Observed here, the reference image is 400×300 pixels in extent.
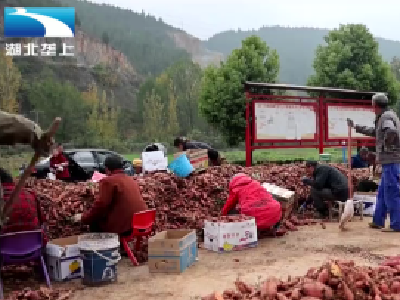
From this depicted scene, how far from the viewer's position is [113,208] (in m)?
6.04

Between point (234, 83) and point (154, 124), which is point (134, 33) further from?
point (234, 83)

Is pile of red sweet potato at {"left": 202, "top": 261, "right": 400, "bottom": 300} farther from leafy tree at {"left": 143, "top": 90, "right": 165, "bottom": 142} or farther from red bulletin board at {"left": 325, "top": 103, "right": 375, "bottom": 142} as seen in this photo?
A: leafy tree at {"left": 143, "top": 90, "right": 165, "bottom": 142}

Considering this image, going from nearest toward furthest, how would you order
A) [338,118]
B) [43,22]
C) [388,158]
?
1. [388,158]
2. [338,118]
3. [43,22]

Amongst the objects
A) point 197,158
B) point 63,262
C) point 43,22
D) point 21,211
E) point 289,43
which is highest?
point 289,43

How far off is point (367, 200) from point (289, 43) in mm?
183706

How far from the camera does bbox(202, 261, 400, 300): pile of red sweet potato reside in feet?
11.7

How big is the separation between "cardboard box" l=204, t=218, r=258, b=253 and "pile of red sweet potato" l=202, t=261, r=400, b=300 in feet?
8.69

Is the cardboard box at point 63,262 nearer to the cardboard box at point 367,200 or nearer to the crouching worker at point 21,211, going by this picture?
the crouching worker at point 21,211

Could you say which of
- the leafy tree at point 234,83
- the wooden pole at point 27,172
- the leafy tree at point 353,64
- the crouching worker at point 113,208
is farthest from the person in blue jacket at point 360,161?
the wooden pole at point 27,172

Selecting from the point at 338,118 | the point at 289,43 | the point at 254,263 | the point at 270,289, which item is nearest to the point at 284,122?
the point at 338,118

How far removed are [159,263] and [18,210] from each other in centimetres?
180

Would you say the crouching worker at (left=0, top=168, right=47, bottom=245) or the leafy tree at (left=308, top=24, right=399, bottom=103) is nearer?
the crouching worker at (left=0, top=168, right=47, bottom=245)

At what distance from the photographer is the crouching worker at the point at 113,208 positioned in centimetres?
596

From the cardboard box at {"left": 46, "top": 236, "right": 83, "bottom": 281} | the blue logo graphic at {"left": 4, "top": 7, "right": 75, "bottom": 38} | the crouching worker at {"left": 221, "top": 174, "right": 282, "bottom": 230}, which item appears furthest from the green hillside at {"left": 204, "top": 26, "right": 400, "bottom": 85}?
the cardboard box at {"left": 46, "top": 236, "right": 83, "bottom": 281}
